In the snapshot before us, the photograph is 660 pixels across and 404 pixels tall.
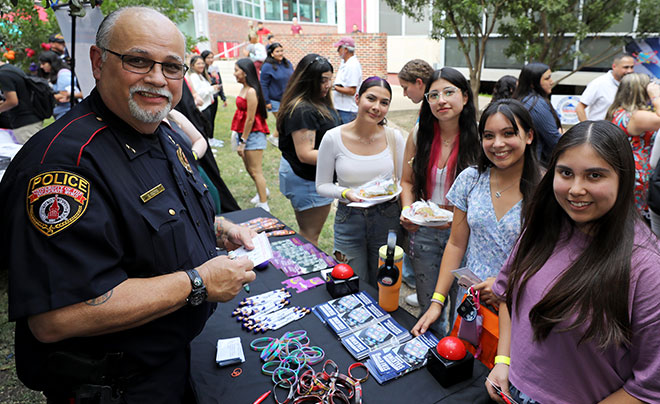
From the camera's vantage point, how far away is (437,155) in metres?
2.69

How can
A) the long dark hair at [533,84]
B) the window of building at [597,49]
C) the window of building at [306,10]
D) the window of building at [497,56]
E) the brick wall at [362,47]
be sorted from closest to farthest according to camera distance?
the long dark hair at [533,84], the window of building at [597,49], the window of building at [497,56], the brick wall at [362,47], the window of building at [306,10]

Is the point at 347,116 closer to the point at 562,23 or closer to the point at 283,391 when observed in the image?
the point at 562,23

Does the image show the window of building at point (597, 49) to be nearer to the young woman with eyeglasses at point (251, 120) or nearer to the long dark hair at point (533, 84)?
the long dark hair at point (533, 84)

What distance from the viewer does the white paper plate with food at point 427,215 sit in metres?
2.38

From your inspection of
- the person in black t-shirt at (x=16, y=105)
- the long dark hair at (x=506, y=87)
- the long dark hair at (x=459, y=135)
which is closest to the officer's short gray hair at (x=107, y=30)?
the long dark hair at (x=459, y=135)

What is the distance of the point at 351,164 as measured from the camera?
285 centimetres

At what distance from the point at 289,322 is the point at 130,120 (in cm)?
117

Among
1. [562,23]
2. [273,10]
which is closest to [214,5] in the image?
[273,10]

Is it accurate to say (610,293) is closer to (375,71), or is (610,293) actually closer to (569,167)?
(569,167)

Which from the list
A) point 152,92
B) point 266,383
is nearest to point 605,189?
point 266,383

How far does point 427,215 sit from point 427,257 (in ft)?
1.11

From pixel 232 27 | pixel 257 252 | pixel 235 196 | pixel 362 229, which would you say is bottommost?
pixel 235 196

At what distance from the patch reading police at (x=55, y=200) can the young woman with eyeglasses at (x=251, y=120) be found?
3974 millimetres

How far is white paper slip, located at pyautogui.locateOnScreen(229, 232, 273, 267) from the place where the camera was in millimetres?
1944
